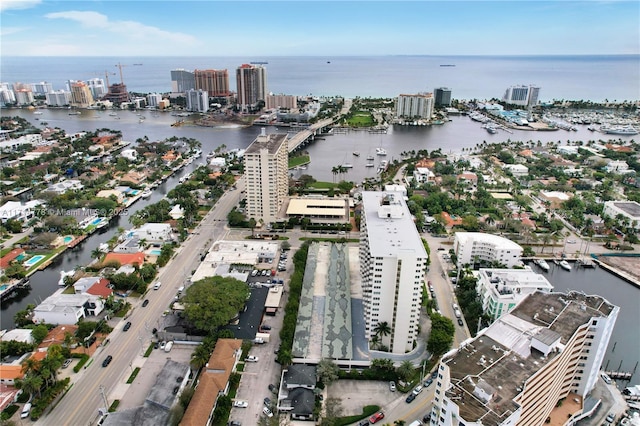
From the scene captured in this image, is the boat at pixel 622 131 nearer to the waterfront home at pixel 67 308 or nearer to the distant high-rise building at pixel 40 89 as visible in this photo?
the waterfront home at pixel 67 308

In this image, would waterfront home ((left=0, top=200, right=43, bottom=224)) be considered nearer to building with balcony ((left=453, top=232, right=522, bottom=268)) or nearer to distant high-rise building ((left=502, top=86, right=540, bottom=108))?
building with balcony ((left=453, top=232, right=522, bottom=268))

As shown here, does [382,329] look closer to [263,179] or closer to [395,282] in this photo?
[395,282]

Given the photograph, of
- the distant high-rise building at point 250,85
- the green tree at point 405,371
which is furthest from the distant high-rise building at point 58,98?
the green tree at point 405,371

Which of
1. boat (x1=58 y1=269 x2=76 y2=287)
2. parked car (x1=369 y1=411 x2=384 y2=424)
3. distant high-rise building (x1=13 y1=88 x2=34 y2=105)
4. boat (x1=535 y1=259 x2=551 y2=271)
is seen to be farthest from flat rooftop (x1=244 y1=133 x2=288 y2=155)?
distant high-rise building (x1=13 y1=88 x2=34 y2=105)

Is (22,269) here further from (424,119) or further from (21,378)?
(424,119)

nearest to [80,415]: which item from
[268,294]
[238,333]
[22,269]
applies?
[238,333]
